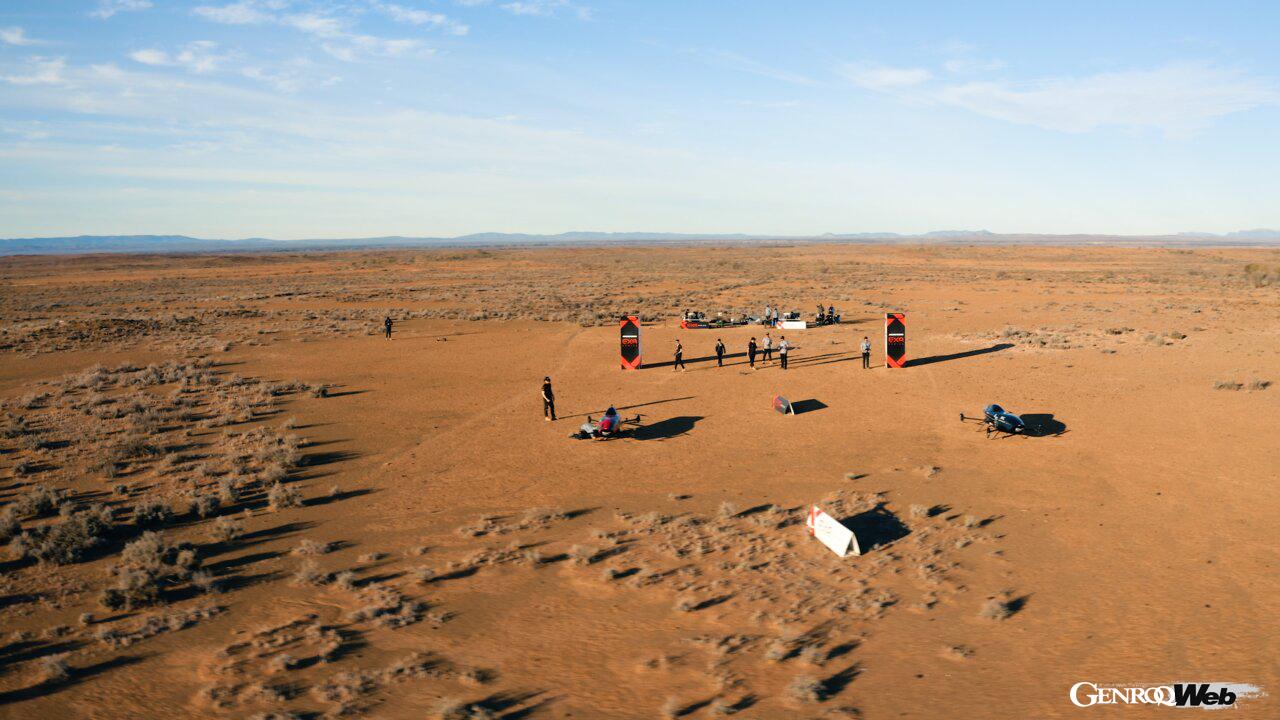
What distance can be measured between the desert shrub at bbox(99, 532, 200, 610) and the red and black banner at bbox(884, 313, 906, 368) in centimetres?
2587

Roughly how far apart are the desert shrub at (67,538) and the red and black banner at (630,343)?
19.9 metres

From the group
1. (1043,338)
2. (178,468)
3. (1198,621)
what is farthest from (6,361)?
(1043,338)

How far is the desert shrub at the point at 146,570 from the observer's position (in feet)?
37.1

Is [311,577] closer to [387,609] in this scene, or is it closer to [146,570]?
[387,609]

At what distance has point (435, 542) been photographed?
13.8 m

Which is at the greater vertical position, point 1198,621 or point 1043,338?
point 1043,338

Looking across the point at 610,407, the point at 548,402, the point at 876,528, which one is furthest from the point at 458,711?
the point at 610,407

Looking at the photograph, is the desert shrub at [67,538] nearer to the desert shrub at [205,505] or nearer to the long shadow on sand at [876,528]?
the desert shrub at [205,505]

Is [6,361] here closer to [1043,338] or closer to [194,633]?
[194,633]

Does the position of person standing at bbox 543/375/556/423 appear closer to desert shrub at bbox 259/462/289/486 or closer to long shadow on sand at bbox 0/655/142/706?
desert shrub at bbox 259/462/289/486

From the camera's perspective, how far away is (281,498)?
→ 15.6 metres

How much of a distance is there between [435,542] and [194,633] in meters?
4.26

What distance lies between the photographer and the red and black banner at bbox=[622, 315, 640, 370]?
3036cm

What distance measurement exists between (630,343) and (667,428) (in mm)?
9374
